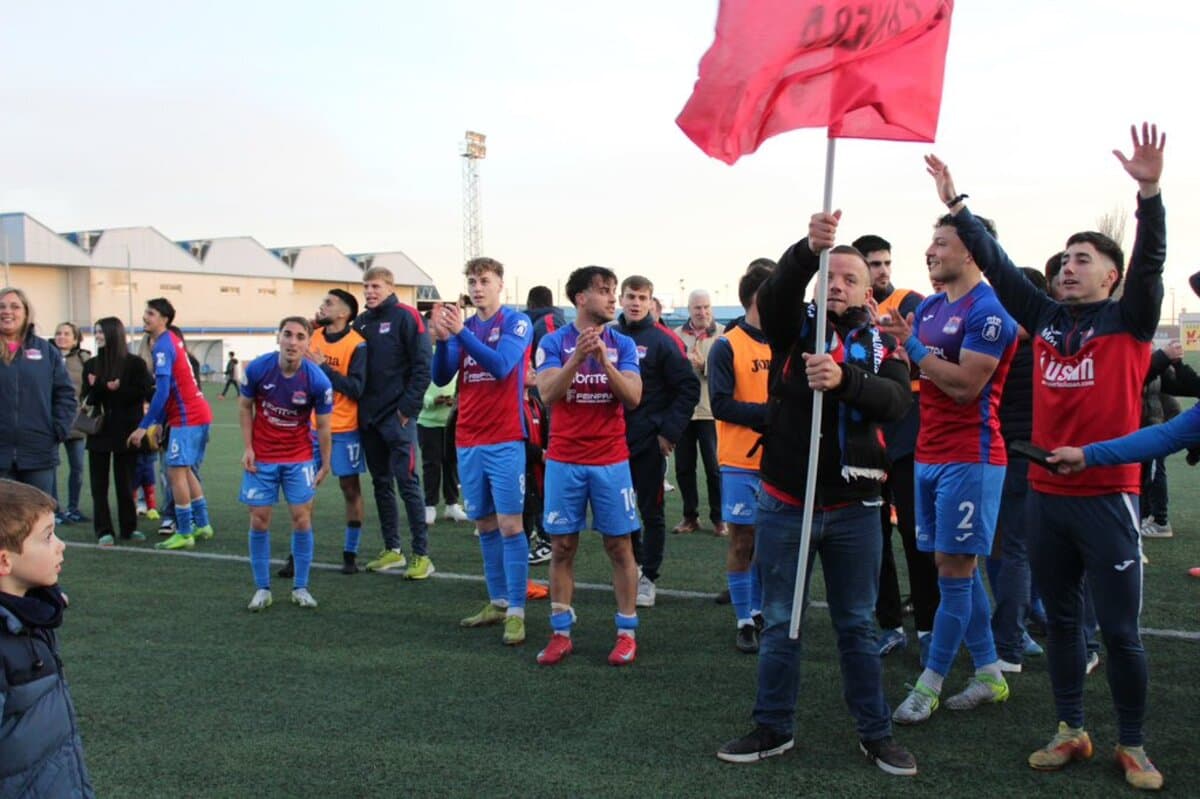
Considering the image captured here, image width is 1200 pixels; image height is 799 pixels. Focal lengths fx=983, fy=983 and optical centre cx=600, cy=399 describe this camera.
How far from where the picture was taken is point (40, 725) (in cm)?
254

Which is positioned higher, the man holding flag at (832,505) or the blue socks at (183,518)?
the man holding flag at (832,505)

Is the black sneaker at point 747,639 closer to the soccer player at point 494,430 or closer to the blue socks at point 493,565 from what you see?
the soccer player at point 494,430

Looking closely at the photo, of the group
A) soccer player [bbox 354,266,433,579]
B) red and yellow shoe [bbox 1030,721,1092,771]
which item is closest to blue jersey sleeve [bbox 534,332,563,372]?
soccer player [bbox 354,266,433,579]

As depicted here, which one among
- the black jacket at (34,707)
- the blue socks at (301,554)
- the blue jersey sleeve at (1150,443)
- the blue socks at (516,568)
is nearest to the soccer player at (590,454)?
the blue socks at (516,568)

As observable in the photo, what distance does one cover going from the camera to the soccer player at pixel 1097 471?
12.4 ft

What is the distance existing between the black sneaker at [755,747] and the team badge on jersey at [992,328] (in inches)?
80.1

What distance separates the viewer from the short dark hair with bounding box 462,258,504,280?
253 inches

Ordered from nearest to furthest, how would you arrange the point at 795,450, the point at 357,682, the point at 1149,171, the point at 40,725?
the point at 40,725
the point at 1149,171
the point at 795,450
the point at 357,682

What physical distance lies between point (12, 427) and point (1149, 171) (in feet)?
23.9

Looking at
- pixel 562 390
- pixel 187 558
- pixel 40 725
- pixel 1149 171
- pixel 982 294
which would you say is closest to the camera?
pixel 40 725

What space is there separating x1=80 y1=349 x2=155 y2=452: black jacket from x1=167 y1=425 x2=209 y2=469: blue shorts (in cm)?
49

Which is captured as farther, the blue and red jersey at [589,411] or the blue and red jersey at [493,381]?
the blue and red jersey at [493,381]

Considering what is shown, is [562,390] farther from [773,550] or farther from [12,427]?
[12,427]

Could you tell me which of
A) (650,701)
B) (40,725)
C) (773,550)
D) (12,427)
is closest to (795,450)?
(773,550)
